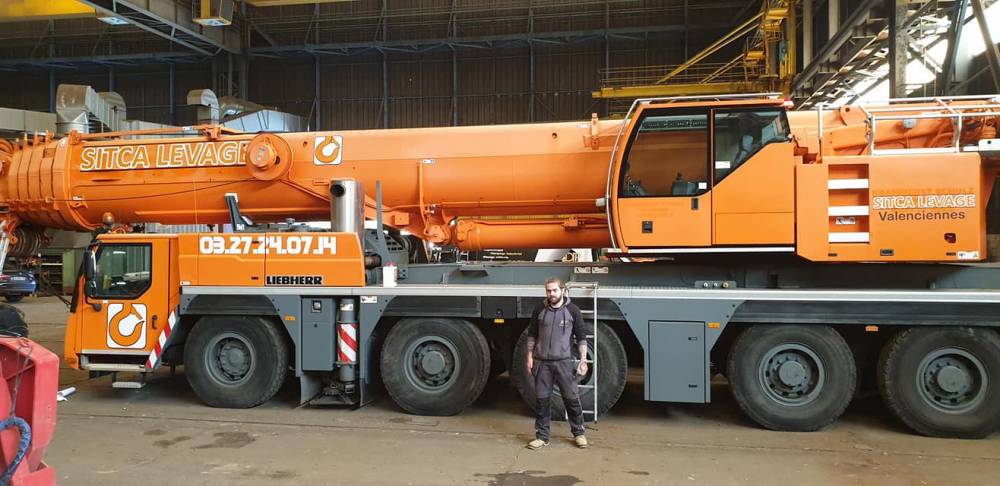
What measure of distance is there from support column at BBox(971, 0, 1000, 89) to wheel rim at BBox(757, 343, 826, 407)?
22.2ft

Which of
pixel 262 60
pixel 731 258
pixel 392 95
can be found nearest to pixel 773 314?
pixel 731 258

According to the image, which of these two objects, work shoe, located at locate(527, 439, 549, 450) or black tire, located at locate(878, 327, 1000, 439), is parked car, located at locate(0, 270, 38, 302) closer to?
work shoe, located at locate(527, 439, 549, 450)

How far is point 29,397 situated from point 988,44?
12638 millimetres

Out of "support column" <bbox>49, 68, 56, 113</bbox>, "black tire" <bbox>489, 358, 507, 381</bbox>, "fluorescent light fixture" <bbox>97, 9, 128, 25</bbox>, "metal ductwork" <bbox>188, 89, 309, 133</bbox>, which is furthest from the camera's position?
"support column" <bbox>49, 68, 56, 113</bbox>

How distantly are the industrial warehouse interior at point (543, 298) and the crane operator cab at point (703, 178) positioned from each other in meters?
0.02

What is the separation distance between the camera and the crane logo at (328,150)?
783 cm

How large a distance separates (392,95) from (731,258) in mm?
25745

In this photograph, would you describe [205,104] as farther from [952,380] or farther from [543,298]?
[952,380]

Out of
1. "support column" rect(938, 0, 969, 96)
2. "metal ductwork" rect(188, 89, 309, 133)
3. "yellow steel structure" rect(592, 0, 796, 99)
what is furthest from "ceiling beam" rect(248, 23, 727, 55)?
"support column" rect(938, 0, 969, 96)

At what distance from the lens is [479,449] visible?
6105 mm

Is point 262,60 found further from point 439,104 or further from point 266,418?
point 266,418

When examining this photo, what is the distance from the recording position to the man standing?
20.0 feet

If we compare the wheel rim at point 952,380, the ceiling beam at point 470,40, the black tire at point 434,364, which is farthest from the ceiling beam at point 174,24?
the wheel rim at point 952,380

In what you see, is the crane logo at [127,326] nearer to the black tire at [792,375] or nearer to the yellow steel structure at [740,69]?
the black tire at [792,375]
